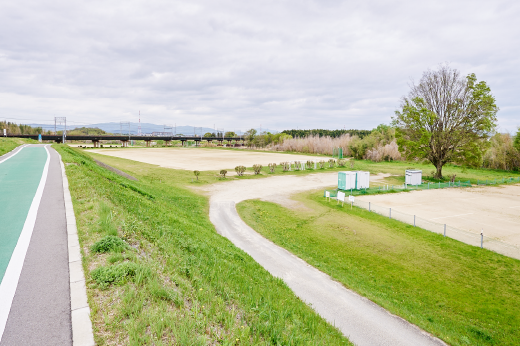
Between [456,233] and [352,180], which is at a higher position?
[352,180]

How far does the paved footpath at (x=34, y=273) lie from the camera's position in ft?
13.2

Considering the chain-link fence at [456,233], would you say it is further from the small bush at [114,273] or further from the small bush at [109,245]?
the small bush at [109,245]

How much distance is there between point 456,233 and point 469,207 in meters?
10.5

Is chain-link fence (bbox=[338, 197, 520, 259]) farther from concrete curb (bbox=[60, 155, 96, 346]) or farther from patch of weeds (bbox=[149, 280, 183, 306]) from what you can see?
concrete curb (bbox=[60, 155, 96, 346])

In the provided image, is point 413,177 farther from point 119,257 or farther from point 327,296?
point 119,257

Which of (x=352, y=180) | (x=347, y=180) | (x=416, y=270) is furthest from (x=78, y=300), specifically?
(x=352, y=180)

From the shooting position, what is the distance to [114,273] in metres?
5.28

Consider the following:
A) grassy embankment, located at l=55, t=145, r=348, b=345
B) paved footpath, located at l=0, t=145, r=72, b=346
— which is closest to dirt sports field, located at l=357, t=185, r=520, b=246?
grassy embankment, located at l=55, t=145, r=348, b=345

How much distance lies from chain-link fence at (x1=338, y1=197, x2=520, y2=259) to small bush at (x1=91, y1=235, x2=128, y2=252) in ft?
63.0

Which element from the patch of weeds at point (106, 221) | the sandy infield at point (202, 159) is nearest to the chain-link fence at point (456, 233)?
the patch of weeds at point (106, 221)

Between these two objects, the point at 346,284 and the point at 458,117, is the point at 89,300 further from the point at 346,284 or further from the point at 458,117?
the point at 458,117

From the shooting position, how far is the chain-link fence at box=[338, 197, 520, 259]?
15.7 m

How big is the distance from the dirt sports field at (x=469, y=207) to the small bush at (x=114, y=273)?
22.1 metres

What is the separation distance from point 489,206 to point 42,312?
34.8 m
